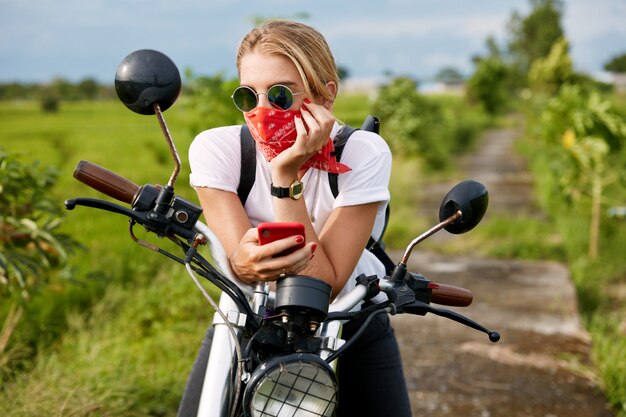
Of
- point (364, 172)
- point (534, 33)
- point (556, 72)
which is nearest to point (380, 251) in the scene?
point (364, 172)

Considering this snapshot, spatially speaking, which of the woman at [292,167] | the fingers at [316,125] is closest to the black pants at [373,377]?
the woman at [292,167]

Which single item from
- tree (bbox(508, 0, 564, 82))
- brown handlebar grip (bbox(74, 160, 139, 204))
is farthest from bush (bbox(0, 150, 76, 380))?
tree (bbox(508, 0, 564, 82))

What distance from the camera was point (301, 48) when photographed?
169cm

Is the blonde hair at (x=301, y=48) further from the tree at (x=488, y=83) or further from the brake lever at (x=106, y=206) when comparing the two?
the tree at (x=488, y=83)

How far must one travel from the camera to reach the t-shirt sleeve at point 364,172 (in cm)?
174

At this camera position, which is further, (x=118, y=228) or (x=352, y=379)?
(x=118, y=228)

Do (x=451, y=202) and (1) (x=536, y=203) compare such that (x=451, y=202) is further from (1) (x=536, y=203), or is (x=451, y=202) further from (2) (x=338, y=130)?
(1) (x=536, y=203)

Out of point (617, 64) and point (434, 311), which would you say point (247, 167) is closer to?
point (434, 311)

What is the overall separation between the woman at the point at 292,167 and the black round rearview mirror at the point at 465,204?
235 millimetres

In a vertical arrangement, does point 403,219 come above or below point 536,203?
below

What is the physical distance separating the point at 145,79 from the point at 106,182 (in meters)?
0.23

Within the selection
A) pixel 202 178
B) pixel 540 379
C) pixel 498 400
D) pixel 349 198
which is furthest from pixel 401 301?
pixel 540 379

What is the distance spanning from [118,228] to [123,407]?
4.07 metres

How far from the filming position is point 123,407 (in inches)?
122
